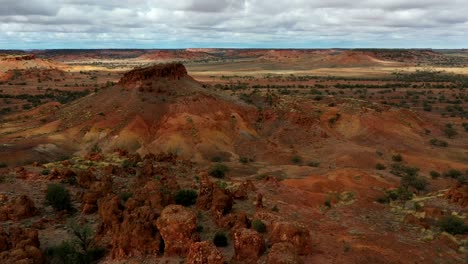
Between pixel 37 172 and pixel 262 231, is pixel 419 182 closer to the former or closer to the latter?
pixel 262 231

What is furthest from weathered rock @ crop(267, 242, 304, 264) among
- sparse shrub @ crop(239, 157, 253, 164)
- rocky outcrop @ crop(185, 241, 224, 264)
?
sparse shrub @ crop(239, 157, 253, 164)

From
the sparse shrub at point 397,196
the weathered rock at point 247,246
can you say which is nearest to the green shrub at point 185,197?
the weathered rock at point 247,246

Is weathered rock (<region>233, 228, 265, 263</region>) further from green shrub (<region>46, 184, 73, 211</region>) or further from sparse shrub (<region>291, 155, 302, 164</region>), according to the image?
sparse shrub (<region>291, 155, 302, 164</region>)

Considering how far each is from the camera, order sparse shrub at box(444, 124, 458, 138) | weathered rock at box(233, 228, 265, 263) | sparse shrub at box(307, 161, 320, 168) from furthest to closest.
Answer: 1. sparse shrub at box(444, 124, 458, 138)
2. sparse shrub at box(307, 161, 320, 168)
3. weathered rock at box(233, 228, 265, 263)

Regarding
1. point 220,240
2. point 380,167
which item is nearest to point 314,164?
point 380,167

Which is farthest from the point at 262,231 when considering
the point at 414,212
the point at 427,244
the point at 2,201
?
the point at 2,201

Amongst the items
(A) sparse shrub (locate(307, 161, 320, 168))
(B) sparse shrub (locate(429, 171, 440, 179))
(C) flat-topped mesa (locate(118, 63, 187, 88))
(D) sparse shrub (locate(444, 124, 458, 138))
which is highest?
(C) flat-topped mesa (locate(118, 63, 187, 88))
